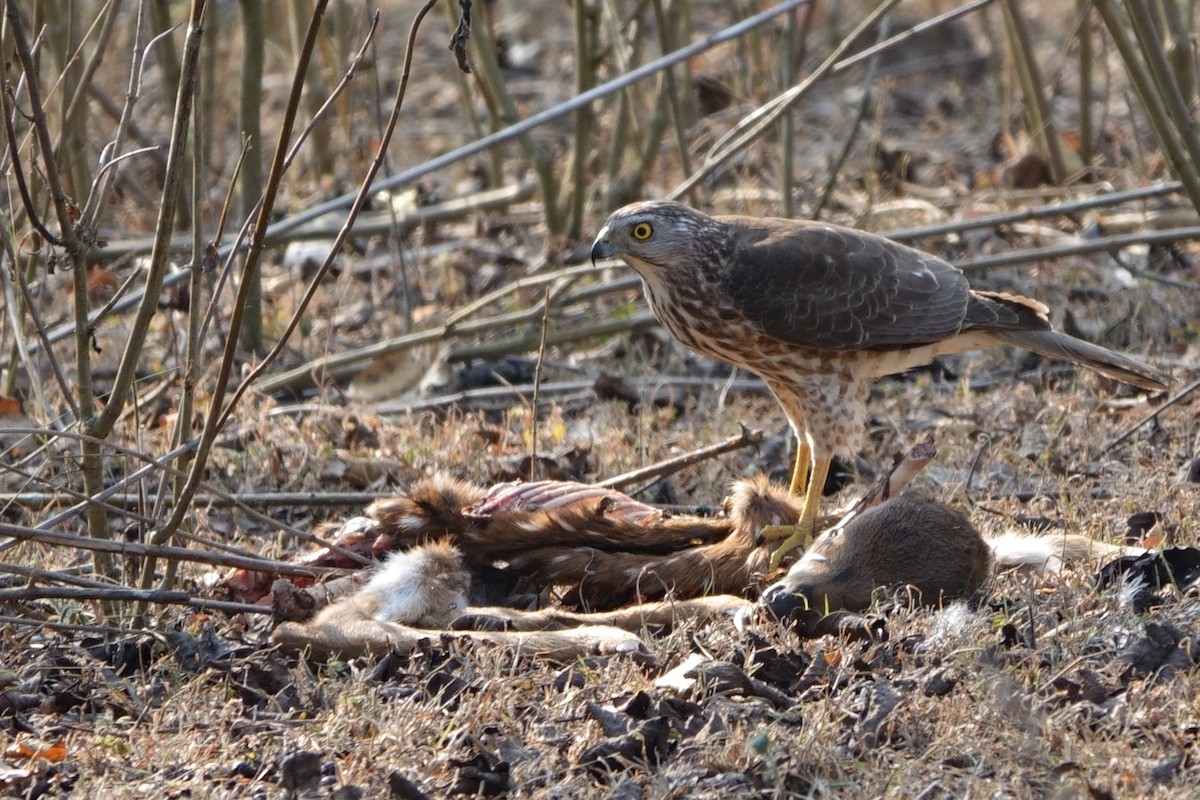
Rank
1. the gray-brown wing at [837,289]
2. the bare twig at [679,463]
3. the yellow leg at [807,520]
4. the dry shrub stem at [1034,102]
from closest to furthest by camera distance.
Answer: the yellow leg at [807,520] < the bare twig at [679,463] < the gray-brown wing at [837,289] < the dry shrub stem at [1034,102]

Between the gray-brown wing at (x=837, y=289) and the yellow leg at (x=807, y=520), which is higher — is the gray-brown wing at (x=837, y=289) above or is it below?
above

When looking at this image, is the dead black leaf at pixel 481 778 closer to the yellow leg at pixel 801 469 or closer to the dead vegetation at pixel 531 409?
the dead vegetation at pixel 531 409

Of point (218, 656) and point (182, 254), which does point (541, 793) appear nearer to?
point (218, 656)

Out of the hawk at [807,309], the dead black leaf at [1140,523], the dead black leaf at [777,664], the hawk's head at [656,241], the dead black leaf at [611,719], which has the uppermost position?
the hawk's head at [656,241]

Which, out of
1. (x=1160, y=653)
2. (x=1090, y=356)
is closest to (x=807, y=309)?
(x=1090, y=356)

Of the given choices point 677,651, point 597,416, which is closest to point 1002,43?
point 597,416

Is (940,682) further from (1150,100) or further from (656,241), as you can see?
(1150,100)

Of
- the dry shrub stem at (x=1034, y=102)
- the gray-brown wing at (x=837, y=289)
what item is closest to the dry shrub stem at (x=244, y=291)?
the gray-brown wing at (x=837, y=289)

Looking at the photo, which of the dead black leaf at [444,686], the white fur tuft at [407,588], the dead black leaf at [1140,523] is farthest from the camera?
the dead black leaf at [1140,523]

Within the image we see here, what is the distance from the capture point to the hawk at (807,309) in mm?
4883

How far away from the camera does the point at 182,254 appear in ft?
21.9

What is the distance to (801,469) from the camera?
513cm

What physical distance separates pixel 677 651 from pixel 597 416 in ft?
7.99

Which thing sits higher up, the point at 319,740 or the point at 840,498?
the point at 319,740
